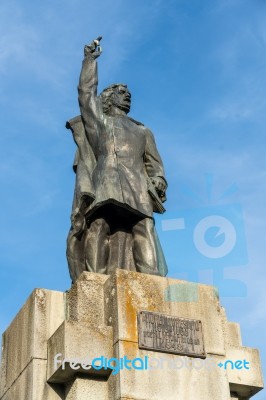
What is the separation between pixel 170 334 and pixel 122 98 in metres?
4.35

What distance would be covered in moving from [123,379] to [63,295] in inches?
69.9

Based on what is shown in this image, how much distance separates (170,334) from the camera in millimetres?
10305

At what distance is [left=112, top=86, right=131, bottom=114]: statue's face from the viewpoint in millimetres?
12953

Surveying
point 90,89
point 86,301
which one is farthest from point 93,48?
point 86,301

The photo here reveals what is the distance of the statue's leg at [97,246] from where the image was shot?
11.6 metres

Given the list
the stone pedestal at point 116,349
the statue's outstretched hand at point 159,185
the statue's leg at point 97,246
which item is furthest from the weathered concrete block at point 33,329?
the statue's outstretched hand at point 159,185

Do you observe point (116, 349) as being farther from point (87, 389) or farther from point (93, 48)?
point (93, 48)

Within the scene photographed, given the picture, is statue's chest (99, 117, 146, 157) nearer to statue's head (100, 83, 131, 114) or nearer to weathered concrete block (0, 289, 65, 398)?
statue's head (100, 83, 131, 114)

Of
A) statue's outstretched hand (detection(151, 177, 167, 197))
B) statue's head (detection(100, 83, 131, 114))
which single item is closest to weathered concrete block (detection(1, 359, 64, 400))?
statue's outstretched hand (detection(151, 177, 167, 197))

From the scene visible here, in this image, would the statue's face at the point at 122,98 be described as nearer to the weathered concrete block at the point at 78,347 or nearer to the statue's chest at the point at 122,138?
the statue's chest at the point at 122,138

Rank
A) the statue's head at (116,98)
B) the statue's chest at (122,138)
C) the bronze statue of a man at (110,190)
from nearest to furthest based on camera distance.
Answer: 1. the bronze statue of a man at (110,190)
2. the statue's chest at (122,138)
3. the statue's head at (116,98)

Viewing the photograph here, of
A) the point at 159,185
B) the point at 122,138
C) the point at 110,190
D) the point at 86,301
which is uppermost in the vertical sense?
the point at 122,138

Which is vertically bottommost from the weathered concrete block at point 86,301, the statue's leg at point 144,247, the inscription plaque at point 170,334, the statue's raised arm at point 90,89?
the inscription plaque at point 170,334

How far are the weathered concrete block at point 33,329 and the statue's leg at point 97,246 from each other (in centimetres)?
82
